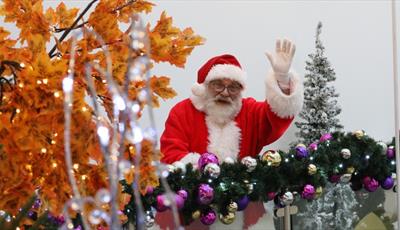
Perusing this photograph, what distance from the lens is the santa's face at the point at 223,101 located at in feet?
8.13

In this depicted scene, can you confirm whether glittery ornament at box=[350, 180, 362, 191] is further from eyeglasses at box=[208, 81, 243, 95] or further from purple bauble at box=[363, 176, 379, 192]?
eyeglasses at box=[208, 81, 243, 95]

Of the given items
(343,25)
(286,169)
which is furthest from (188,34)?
(343,25)

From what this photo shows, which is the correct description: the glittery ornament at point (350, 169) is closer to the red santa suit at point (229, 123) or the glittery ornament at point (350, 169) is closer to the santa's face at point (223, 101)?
the red santa suit at point (229, 123)

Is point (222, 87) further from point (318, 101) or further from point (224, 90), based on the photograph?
point (318, 101)

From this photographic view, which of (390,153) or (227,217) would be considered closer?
(227,217)

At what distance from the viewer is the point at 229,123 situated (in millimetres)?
2473

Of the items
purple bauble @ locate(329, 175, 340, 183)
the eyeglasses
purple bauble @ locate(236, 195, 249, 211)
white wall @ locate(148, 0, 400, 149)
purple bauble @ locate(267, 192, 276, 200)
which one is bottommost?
purple bauble @ locate(236, 195, 249, 211)

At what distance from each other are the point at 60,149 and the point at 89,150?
4 centimetres

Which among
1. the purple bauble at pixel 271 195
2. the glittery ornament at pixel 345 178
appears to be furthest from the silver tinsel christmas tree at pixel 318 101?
the purple bauble at pixel 271 195

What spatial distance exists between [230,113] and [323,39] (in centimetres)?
102

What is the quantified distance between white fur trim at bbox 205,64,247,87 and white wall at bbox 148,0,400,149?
586mm

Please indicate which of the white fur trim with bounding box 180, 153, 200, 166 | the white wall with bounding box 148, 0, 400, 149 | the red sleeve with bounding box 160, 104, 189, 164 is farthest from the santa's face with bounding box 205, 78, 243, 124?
the white wall with bounding box 148, 0, 400, 149

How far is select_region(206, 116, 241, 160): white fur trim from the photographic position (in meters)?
2.40

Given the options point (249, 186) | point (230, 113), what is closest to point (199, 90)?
point (230, 113)
